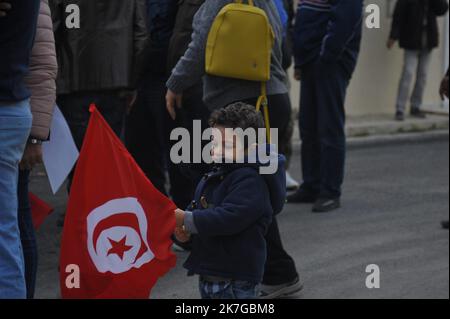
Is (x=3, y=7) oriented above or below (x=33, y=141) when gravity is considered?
above

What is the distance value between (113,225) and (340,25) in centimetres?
350

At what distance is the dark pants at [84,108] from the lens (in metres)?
5.69

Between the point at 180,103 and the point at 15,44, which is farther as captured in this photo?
the point at 180,103

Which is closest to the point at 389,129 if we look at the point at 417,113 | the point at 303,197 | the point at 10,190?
the point at 417,113

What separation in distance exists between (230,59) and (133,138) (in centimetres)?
246

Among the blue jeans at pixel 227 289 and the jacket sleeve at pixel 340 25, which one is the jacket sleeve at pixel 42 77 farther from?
the jacket sleeve at pixel 340 25

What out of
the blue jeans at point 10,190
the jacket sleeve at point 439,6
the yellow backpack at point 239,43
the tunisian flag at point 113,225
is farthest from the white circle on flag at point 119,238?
Answer: the jacket sleeve at point 439,6

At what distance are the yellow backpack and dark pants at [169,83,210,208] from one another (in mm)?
448

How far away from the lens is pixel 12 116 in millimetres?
3826

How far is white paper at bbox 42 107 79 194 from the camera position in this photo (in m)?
4.80

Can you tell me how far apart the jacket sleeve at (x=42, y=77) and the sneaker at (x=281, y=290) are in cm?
162

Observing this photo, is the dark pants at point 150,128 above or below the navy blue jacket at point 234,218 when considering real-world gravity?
below

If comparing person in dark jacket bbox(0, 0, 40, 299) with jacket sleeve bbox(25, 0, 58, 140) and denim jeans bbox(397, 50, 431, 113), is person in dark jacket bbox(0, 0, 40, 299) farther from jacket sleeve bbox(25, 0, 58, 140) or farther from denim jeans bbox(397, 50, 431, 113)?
denim jeans bbox(397, 50, 431, 113)

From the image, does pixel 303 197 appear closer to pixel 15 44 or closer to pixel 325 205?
pixel 325 205
